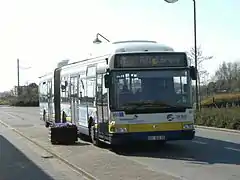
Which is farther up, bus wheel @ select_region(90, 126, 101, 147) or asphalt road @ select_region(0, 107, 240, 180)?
bus wheel @ select_region(90, 126, 101, 147)

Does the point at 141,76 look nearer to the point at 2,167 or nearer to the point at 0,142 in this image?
the point at 2,167

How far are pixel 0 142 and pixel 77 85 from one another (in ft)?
14.3

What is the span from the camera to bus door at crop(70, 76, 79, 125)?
78.3 feet

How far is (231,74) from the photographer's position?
3324 inches

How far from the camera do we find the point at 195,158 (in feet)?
53.6

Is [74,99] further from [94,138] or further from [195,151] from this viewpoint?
[195,151]

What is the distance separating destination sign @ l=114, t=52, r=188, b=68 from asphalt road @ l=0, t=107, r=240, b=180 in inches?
110

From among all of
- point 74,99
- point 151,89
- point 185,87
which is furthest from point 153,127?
point 74,99

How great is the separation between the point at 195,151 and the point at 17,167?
5921mm

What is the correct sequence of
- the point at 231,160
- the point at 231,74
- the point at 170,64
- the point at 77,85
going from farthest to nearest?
the point at 231,74
the point at 77,85
the point at 170,64
the point at 231,160

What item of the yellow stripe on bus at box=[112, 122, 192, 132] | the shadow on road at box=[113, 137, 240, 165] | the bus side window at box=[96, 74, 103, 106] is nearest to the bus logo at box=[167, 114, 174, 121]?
the yellow stripe on bus at box=[112, 122, 192, 132]

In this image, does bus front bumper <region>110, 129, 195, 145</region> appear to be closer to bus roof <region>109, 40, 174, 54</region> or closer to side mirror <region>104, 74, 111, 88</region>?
side mirror <region>104, 74, 111, 88</region>

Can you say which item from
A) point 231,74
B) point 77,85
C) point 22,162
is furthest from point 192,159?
point 231,74

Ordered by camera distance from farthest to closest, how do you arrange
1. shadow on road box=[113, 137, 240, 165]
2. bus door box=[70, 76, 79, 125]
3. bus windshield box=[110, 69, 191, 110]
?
1. bus door box=[70, 76, 79, 125]
2. bus windshield box=[110, 69, 191, 110]
3. shadow on road box=[113, 137, 240, 165]
